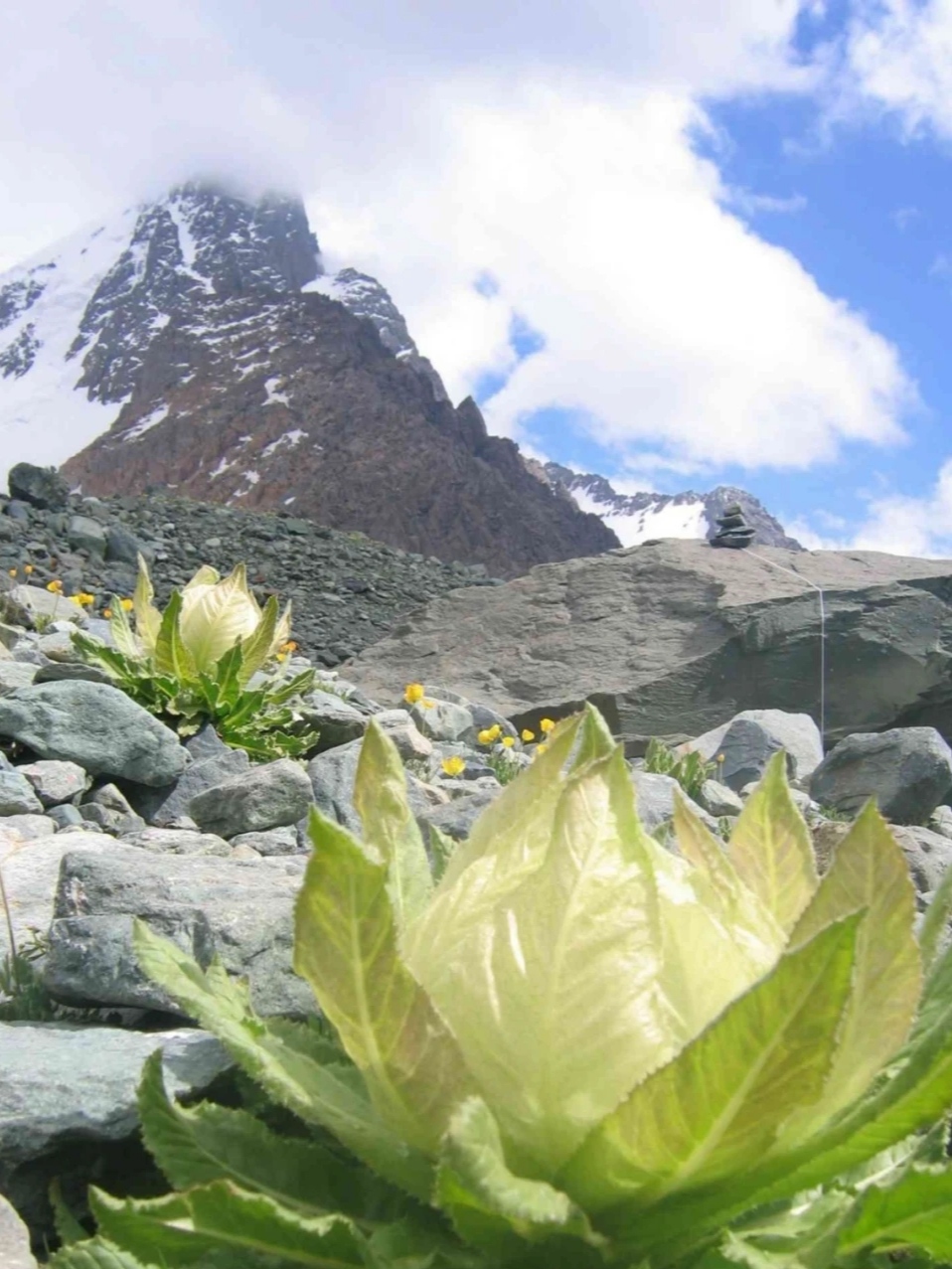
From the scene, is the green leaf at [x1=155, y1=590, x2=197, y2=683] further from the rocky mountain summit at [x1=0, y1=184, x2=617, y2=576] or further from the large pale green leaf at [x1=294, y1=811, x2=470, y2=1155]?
the rocky mountain summit at [x1=0, y1=184, x2=617, y2=576]

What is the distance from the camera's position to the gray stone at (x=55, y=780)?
3572 mm

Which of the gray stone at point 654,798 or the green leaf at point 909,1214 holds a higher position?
the gray stone at point 654,798

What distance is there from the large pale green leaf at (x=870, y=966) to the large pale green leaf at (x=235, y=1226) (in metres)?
0.40

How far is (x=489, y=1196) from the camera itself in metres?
0.82

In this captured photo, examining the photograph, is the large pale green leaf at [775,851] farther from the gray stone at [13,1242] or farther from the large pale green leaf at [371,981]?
the gray stone at [13,1242]

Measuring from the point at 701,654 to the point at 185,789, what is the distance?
252 inches

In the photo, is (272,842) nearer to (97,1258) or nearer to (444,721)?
(97,1258)

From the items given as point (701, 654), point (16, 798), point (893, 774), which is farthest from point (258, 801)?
point (701, 654)

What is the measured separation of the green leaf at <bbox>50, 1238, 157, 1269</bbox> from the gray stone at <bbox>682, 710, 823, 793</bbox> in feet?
19.0

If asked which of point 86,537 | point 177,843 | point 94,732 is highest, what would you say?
point 86,537

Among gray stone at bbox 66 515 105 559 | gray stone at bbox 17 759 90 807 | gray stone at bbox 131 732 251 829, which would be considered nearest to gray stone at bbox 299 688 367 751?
gray stone at bbox 131 732 251 829

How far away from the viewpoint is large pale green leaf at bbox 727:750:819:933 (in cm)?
128

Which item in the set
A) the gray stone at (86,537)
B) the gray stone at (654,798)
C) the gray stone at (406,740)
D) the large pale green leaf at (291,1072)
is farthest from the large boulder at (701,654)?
the large pale green leaf at (291,1072)

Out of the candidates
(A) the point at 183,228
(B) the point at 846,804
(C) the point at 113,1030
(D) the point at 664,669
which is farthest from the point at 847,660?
(A) the point at 183,228
